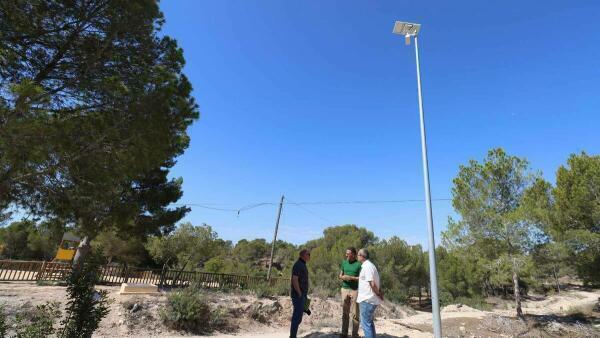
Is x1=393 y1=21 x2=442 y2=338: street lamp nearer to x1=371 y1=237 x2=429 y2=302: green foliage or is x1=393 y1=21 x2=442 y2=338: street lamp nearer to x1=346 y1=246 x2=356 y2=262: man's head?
x1=346 y1=246 x2=356 y2=262: man's head

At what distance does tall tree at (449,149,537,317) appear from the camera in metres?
16.5

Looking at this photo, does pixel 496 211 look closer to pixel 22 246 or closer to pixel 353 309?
pixel 353 309

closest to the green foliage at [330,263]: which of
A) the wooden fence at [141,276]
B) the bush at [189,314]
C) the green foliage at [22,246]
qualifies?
the wooden fence at [141,276]

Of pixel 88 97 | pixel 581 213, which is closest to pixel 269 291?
pixel 88 97

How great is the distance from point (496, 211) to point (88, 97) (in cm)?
1976

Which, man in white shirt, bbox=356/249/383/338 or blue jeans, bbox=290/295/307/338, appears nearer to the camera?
man in white shirt, bbox=356/249/383/338

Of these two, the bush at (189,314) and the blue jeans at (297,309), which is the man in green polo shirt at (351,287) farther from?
the bush at (189,314)

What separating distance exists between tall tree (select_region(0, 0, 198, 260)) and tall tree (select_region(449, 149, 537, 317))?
17041 mm

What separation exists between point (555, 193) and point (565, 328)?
6913mm

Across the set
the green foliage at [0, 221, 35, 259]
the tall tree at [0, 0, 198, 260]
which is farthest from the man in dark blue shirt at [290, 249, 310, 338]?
the green foliage at [0, 221, 35, 259]

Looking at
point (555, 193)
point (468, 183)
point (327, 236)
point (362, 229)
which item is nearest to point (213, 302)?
point (468, 183)

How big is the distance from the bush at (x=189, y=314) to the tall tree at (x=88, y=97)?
375 cm

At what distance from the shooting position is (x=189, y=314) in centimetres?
934

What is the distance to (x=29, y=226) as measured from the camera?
23.9ft
